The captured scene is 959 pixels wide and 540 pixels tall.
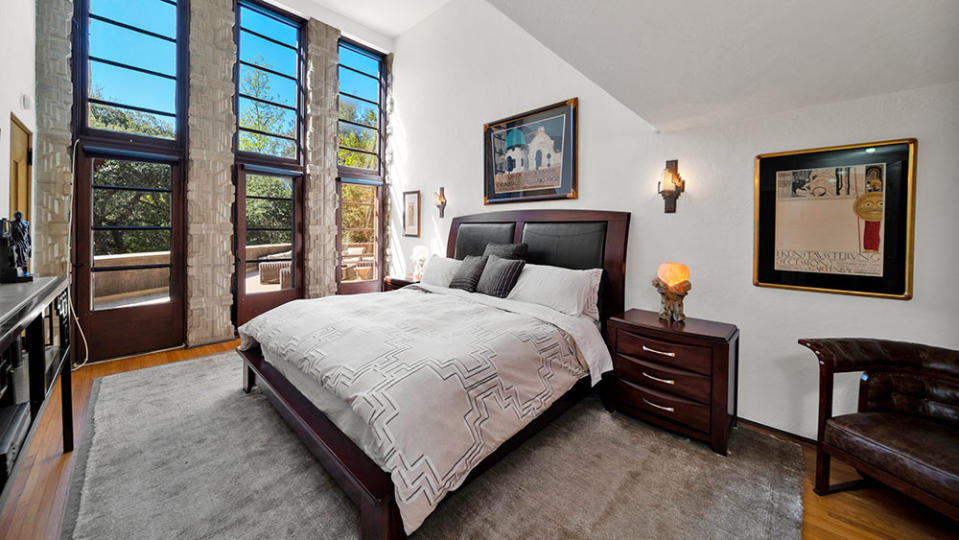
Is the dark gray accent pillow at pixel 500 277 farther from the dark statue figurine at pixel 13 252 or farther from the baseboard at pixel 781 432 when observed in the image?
the dark statue figurine at pixel 13 252

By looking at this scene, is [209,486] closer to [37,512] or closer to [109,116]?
[37,512]

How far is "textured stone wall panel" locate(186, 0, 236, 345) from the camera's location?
386 centimetres

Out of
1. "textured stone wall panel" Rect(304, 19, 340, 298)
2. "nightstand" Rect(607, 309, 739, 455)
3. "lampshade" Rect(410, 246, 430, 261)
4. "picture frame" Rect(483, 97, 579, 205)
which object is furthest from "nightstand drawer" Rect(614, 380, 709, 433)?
"textured stone wall panel" Rect(304, 19, 340, 298)

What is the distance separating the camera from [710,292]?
264 centimetres

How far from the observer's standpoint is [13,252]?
73.2 inches

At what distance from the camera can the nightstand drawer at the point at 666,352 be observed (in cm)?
216

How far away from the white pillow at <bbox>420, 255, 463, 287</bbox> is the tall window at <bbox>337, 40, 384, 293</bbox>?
1.99m

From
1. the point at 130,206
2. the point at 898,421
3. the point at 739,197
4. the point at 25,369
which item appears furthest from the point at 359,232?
the point at 898,421

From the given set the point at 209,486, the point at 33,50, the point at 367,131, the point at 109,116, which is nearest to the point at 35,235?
the point at 109,116

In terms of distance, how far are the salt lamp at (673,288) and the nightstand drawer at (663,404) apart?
505mm

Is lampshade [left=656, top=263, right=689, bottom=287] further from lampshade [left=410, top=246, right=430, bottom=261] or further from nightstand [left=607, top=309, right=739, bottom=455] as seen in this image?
lampshade [left=410, top=246, right=430, bottom=261]

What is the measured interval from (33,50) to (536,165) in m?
4.26

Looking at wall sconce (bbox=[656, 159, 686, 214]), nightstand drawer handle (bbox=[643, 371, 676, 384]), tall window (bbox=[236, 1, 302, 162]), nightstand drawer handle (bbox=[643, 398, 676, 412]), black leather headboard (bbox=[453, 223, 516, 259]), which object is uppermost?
tall window (bbox=[236, 1, 302, 162])

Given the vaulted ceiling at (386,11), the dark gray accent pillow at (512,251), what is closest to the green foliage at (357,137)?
the vaulted ceiling at (386,11)
